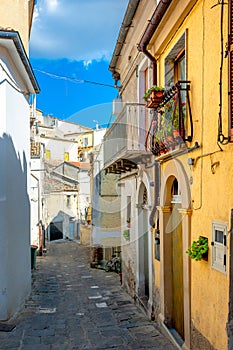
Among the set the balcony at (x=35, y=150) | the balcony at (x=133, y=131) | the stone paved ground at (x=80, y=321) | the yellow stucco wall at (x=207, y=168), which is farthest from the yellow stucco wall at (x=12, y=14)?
the balcony at (x=35, y=150)

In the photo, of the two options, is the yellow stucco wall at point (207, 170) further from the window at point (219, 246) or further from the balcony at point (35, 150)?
the balcony at point (35, 150)

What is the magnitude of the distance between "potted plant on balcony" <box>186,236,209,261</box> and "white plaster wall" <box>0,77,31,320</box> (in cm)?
433

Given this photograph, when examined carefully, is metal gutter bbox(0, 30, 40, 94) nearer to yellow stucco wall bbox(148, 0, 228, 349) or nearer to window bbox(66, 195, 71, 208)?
yellow stucco wall bbox(148, 0, 228, 349)

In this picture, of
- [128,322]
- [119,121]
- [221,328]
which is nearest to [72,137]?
[119,121]

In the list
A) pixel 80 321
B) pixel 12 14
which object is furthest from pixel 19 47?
pixel 80 321

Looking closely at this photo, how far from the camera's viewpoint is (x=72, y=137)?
158 feet

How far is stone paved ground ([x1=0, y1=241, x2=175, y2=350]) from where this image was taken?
21.2 ft

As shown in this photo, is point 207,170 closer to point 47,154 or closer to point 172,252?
point 172,252

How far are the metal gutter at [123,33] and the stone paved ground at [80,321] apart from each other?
7.91m

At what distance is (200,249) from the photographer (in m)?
4.91

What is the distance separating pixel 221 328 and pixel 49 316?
5.21 m

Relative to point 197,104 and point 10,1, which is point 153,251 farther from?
point 10,1

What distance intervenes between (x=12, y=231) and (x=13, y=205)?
609mm

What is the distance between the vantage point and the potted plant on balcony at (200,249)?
15.9ft
